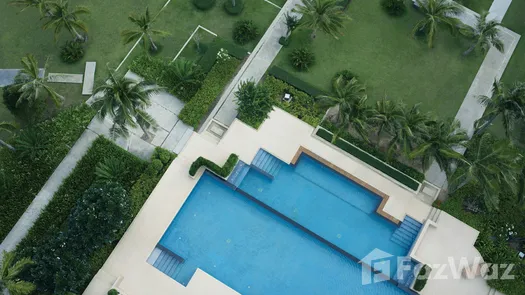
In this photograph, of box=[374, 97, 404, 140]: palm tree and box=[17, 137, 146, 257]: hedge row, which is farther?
box=[17, 137, 146, 257]: hedge row

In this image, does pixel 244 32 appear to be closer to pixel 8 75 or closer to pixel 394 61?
pixel 394 61

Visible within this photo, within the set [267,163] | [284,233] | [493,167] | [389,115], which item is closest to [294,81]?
[267,163]

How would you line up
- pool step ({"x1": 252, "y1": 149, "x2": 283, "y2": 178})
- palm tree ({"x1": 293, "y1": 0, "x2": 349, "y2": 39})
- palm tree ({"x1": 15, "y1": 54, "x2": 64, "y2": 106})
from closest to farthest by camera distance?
1. palm tree ({"x1": 15, "y1": 54, "x2": 64, "y2": 106})
2. pool step ({"x1": 252, "y1": 149, "x2": 283, "y2": 178})
3. palm tree ({"x1": 293, "y1": 0, "x2": 349, "y2": 39})

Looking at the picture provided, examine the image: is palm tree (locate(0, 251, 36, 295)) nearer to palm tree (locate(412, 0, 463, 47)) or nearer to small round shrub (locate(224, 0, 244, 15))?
small round shrub (locate(224, 0, 244, 15))

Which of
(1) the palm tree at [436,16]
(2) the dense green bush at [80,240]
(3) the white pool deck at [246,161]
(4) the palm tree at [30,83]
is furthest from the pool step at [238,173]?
(1) the palm tree at [436,16]

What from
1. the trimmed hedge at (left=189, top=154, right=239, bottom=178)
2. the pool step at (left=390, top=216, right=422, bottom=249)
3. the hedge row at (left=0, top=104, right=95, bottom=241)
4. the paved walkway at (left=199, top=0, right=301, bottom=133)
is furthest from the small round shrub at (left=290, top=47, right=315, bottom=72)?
the hedge row at (left=0, top=104, right=95, bottom=241)

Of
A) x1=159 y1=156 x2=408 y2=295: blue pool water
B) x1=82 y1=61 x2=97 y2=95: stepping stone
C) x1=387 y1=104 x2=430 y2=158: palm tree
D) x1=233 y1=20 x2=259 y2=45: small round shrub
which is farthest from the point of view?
x1=233 y1=20 x2=259 y2=45: small round shrub
